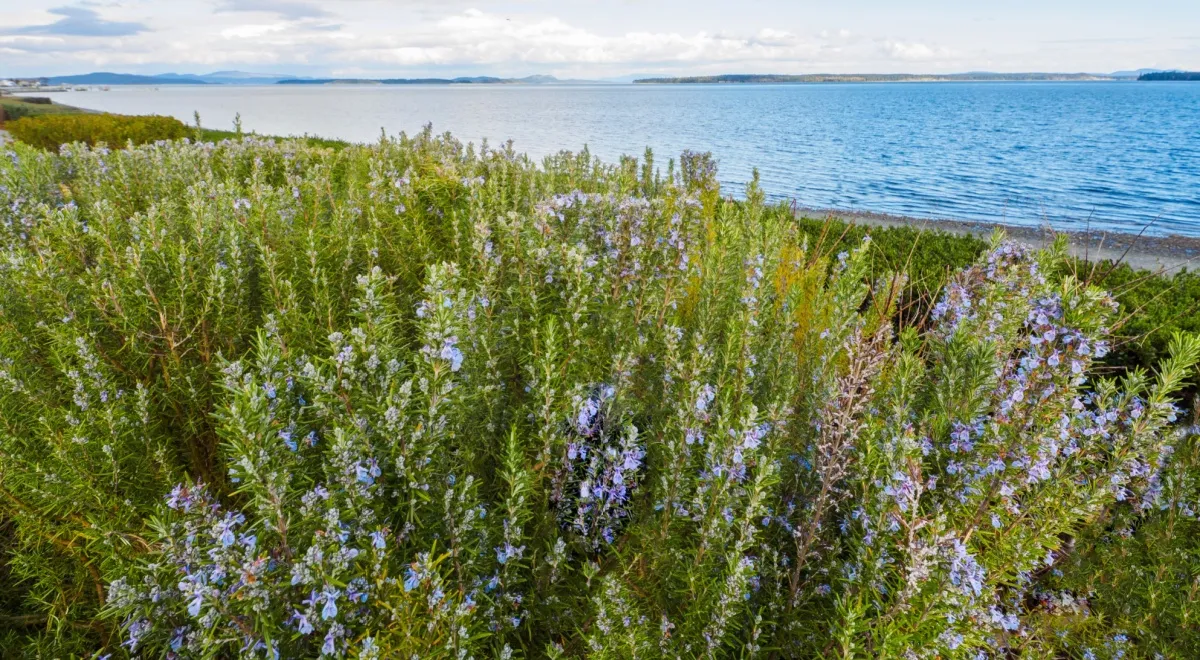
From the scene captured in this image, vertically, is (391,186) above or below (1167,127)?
below

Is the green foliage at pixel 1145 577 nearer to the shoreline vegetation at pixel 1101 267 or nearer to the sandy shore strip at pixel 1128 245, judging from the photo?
the shoreline vegetation at pixel 1101 267

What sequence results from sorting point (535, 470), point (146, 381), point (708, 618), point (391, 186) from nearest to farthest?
1. point (708, 618)
2. point (535, 470)
3. point (146, 381)
4. point (391, 186)

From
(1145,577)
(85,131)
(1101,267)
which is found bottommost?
(1145,577)

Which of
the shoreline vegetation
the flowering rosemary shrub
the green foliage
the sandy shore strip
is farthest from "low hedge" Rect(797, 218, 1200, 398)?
the sandy shore strip

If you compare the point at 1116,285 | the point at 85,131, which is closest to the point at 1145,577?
the point at 1116,285

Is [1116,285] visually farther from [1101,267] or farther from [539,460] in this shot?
[539,460]

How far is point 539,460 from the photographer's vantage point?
2.11 metres

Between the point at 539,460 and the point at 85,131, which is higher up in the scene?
the point at 85,131

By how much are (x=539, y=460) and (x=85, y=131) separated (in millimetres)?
18977

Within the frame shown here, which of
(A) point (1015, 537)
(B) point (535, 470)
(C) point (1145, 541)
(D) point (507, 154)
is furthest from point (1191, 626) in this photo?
(D) point (507, 154)

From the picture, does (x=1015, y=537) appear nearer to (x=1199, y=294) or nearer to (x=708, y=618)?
(x=708, y=618)

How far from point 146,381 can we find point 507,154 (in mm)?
4323

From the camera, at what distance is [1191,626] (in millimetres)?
2191

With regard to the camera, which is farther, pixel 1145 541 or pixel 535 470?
pixel 1145 541
